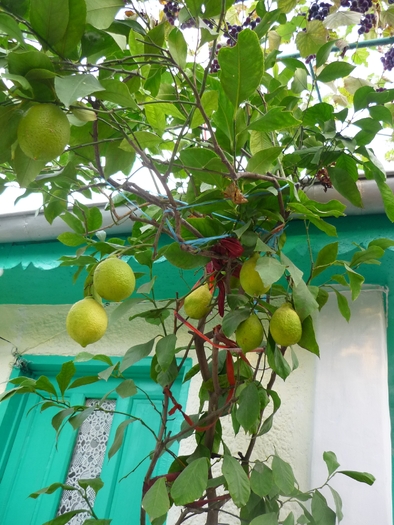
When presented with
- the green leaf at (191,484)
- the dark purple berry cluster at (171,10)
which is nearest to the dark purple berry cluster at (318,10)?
the dark purple berry cluster at (171,10)

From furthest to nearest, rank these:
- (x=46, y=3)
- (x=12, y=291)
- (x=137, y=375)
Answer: (x=12, y=291), (x=137, y=375), (x=46, y=3)

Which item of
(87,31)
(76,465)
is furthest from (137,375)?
(87,31)

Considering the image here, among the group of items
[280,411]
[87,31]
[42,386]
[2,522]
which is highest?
[87,31]

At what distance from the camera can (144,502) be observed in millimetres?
973

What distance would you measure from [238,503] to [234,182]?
2.15ft

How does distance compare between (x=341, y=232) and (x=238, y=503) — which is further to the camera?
(x=341, y=232)

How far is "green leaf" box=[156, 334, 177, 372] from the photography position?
1.07m

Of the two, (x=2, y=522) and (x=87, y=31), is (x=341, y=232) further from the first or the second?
(x=2, y=522)

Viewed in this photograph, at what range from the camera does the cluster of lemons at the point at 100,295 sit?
40.6 inches

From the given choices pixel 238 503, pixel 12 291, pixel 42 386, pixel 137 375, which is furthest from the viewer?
pixel 12 291

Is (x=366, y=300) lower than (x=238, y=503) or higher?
higher

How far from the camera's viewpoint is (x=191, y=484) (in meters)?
0.96

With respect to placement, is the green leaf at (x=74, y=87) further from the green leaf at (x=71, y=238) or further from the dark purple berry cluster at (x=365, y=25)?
the dark purple berry cluster at (x=365, y=25)

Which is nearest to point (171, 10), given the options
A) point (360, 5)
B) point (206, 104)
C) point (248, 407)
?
point (360, 5)
